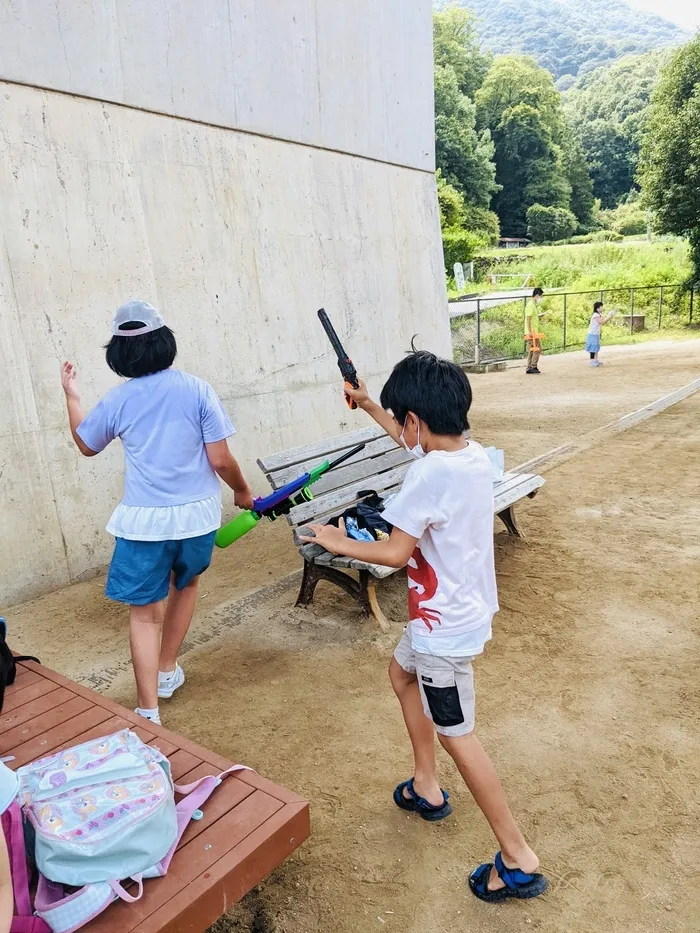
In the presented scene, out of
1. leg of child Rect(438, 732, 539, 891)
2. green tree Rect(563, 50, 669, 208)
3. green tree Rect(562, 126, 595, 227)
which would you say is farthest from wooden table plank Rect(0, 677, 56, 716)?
green tree Rect(562, 126, 595, 227)

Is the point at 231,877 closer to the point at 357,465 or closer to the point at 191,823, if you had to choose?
the point at 191,823

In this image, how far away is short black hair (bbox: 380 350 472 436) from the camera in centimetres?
202

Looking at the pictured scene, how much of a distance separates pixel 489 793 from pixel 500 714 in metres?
1.09

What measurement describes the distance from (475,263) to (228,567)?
42602mm

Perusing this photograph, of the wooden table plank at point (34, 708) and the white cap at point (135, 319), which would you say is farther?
the white cap at point (135, 319)

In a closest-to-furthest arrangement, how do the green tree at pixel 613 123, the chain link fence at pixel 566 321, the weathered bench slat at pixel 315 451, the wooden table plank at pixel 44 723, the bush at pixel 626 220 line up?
the wooden table plank at pixel 44 723 → the weathered bench slat at pixel 315 451 → the chain link fence at pixel 566 321 → the bush at pixel 626 220 → the green tree at pixel 613 123

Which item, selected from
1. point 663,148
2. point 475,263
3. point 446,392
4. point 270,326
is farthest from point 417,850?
point 475,263

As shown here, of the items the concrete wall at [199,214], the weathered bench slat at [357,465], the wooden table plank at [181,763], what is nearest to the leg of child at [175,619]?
the wooden table plank at [181,763]

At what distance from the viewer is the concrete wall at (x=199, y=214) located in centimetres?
441

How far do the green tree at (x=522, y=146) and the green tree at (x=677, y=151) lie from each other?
3608cm

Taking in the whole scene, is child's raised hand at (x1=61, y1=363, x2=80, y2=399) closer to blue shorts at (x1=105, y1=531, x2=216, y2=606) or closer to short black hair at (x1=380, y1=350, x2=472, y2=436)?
blue shorts at (x1=105, y1=531, x2=216, y2=606)

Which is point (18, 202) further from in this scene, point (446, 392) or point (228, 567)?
point (446, 392)

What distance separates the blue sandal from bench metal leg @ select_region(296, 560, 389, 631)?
5.93 ft

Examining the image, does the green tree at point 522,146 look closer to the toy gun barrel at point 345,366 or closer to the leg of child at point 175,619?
the toy gun barrel at point 345,366
